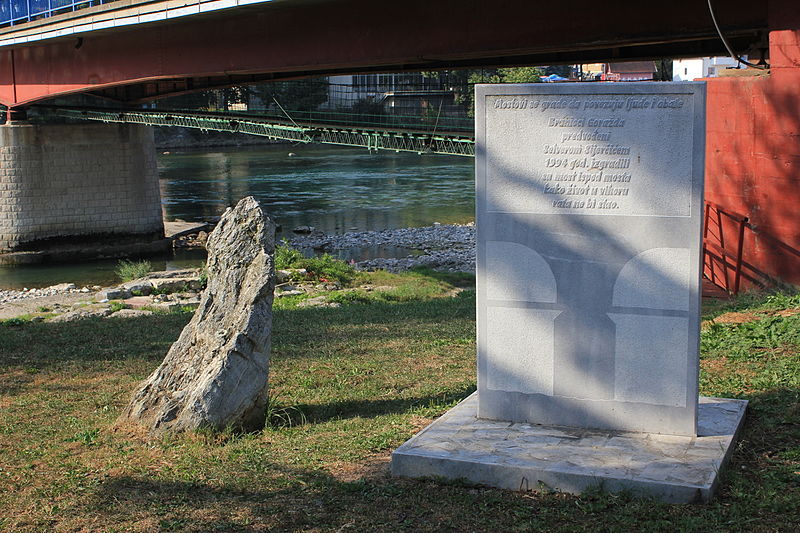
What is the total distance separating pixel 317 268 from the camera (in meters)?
21.4

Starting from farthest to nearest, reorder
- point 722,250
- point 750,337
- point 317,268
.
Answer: point 317,268
point 722,250
point 750,337

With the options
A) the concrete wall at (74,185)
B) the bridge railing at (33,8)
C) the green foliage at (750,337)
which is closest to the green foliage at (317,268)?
the bridge railing at (33,8)

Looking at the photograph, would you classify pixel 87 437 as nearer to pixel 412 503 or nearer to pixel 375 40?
pixel 412 503

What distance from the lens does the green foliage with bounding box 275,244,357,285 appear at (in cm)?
2066

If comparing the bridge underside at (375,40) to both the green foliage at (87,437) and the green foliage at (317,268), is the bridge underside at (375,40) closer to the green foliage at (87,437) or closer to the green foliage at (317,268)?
the green foliage at (317,268)

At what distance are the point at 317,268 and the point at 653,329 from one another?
1635 cm

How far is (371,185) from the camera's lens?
43.7m

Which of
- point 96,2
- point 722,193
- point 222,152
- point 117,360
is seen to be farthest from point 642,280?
point 222,152

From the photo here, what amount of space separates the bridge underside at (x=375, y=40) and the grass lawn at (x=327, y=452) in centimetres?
615

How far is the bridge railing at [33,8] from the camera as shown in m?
24.6

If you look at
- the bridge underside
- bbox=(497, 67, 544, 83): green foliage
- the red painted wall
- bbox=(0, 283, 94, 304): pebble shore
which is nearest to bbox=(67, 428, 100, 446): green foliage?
the red painted wall

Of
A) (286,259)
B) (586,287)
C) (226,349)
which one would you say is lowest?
(286,259)

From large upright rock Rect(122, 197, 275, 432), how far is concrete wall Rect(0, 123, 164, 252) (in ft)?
83.0

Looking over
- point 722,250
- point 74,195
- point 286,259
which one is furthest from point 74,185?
point 722,250
